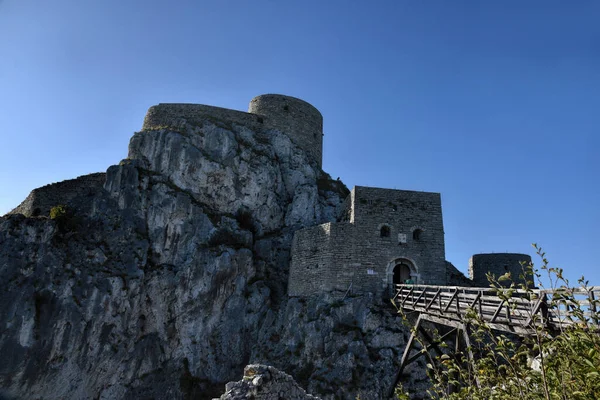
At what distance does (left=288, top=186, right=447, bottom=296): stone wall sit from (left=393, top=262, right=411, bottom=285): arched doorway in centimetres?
35

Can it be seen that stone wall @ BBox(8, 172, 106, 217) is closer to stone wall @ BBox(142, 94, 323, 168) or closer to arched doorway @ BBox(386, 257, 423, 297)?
stone wall @ BBox(142, 94, 323, 168)

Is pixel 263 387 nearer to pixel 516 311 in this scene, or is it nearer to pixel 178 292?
pixel 516 311

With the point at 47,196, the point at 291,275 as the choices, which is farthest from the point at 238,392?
the point at 47,196

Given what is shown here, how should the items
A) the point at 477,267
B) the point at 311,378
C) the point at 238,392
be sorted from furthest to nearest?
the point at 477,267
the point at 311,378
the point at 238,392

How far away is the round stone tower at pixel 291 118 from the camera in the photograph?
1213 inches

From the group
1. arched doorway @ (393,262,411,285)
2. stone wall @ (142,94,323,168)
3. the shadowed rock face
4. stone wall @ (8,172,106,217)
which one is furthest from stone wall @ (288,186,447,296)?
stone wall @ (8,172,106,217)

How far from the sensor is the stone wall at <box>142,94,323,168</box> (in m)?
29.4

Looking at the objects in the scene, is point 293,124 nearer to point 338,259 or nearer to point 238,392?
point 338,259

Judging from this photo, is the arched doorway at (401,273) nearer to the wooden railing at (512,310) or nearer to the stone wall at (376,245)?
the stone wall at (376,245)

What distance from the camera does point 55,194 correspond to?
25359mm

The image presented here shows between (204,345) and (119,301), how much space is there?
559cm

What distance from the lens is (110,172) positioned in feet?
83.9

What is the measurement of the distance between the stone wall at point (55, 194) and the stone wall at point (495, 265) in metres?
26.0

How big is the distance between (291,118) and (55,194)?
1753 centimetres
